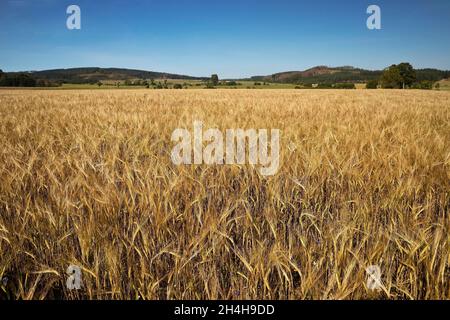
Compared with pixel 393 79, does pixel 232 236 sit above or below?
below

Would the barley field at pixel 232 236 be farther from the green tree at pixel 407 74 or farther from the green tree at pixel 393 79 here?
the green tree at pixel 407 74

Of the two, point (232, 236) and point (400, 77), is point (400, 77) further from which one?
point (232, 236)

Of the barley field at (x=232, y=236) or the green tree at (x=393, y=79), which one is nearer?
the barley field at (x=232, y=236)

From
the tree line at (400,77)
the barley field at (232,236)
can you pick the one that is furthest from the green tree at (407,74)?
the barley field at (232,236)

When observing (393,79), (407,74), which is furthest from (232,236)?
(407,74)

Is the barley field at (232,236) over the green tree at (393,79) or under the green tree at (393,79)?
under

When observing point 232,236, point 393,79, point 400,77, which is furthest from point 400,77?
point 232,236

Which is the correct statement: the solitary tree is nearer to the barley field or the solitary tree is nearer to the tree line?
the tree line

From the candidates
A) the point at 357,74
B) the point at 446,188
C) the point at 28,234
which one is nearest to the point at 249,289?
the point at 28,234

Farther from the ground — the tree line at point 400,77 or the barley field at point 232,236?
the tree line at point 400,77

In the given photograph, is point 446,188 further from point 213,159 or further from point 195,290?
point 195,290

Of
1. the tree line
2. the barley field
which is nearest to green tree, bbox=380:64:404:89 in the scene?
the tree line

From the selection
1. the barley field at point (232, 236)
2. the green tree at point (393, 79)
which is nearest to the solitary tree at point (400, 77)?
the green tree at point (393, 79)

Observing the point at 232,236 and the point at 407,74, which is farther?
the point at 407,74
